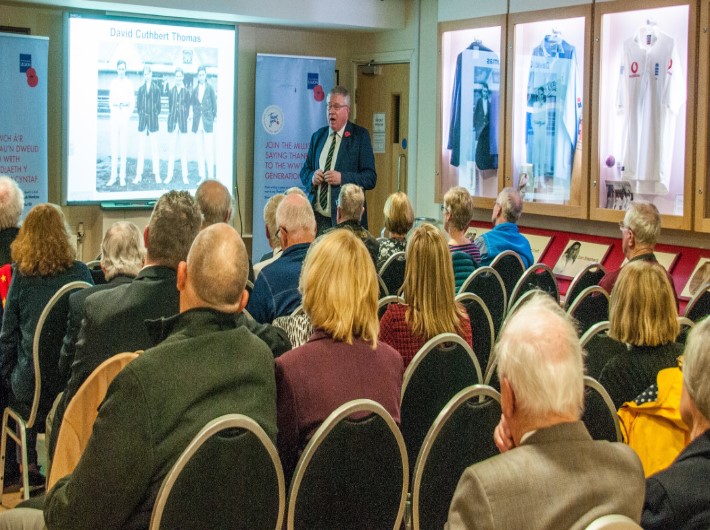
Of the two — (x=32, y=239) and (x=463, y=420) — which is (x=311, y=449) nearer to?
(x=463, y=420)

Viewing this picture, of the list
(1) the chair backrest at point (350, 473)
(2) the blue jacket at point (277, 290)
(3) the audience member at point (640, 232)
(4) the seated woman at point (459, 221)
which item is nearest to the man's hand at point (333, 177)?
(4) the seated woman at point (459, 221)

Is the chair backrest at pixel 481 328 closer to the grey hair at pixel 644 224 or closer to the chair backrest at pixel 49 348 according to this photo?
the grey hair at pixel 644 224

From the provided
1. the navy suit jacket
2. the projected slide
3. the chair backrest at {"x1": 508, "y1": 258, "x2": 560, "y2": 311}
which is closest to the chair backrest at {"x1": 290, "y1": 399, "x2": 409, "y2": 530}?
the chair backrest at {"x1": 508, "y1": 258, "x2": 560, "y2": 311}

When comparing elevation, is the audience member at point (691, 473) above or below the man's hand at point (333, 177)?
below

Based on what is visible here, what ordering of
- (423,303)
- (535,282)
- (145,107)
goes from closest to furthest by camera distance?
(423,303) → (535,282) → (145,107)

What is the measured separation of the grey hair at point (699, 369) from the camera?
6.19ft

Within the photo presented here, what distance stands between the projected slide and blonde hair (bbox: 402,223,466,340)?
5332 mm

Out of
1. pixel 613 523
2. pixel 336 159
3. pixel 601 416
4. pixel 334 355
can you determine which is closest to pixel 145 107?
pixel 336 159

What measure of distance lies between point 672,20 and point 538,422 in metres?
5.78

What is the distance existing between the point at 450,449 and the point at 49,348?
1936mm

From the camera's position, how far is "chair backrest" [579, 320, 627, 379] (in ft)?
10.1

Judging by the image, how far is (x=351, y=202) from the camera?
524cm

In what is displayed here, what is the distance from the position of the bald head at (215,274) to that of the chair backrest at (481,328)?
5.86ft

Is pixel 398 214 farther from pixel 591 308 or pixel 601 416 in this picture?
pixel 601 416
